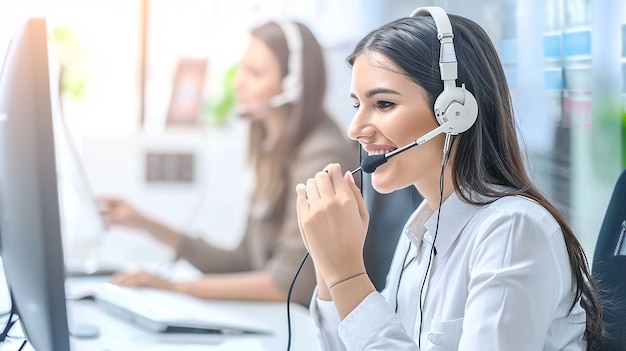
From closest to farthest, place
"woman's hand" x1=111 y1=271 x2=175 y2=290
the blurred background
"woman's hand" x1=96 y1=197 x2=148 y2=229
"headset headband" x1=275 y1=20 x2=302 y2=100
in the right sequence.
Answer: "woman's hand" x1=111 y1=271 x2=175 y2=290
"headset headband" x1=275 y1=20 x2=302 y2=100
"woman's hand" x1=96 y1=197 x2=148 y2=229
the blurred background

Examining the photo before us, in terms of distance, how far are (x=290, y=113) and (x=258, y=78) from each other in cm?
16

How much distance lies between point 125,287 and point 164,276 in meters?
0.21

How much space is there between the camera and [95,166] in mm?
2426

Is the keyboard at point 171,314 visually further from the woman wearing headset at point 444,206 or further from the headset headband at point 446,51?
the headset headband at point 446,51

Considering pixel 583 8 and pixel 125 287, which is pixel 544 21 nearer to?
pixel 583 8

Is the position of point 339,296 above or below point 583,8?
below

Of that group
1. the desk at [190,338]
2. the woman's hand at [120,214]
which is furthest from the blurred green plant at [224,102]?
the desk at [190,338]

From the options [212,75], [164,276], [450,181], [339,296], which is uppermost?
[212,75]

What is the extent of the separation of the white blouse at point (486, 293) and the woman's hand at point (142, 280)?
0.99 meters

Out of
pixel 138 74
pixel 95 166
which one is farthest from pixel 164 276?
pixel 138 74

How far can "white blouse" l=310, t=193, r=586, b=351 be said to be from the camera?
2.54 ft

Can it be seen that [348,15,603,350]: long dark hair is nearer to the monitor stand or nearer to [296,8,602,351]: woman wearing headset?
[296,8,602,351]: woman wearing headset

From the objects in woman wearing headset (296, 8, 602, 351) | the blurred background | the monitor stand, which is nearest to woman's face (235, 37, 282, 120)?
the blurred background

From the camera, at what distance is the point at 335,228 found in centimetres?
87
